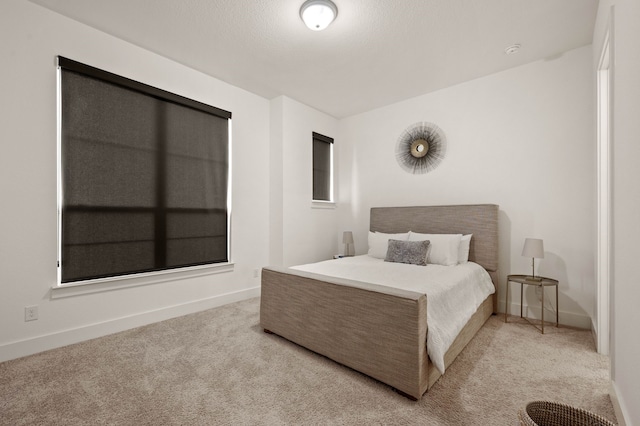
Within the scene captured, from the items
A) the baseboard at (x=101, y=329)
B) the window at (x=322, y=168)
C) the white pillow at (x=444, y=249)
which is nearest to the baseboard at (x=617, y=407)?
the white pillow at (x=444, y=249)

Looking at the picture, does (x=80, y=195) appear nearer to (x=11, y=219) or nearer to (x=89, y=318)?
(x=11, y=219)

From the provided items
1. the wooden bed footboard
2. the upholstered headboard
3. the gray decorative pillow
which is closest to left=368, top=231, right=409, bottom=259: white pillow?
the gray decorative pillow

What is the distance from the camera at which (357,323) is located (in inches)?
75.5

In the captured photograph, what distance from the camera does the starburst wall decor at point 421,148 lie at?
12.3 feet

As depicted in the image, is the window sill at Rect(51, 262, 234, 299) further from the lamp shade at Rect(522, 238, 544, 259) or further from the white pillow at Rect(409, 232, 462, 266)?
the lamp shade at Rect(522, 238, 544, 259)

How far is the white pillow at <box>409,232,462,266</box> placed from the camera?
9.93 ft

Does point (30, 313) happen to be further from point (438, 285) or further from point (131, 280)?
point (438, 285)

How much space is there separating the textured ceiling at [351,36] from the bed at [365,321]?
1.66 meters

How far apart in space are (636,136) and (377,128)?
11.1 ft

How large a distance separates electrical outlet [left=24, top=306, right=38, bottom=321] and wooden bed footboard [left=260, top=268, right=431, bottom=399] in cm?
177

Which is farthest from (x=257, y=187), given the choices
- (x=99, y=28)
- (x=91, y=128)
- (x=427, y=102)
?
(x=427, y=102)

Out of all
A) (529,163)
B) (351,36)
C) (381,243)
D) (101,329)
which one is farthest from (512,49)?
(101,329)

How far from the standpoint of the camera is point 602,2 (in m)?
2.06

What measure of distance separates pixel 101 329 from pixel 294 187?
260 cm
